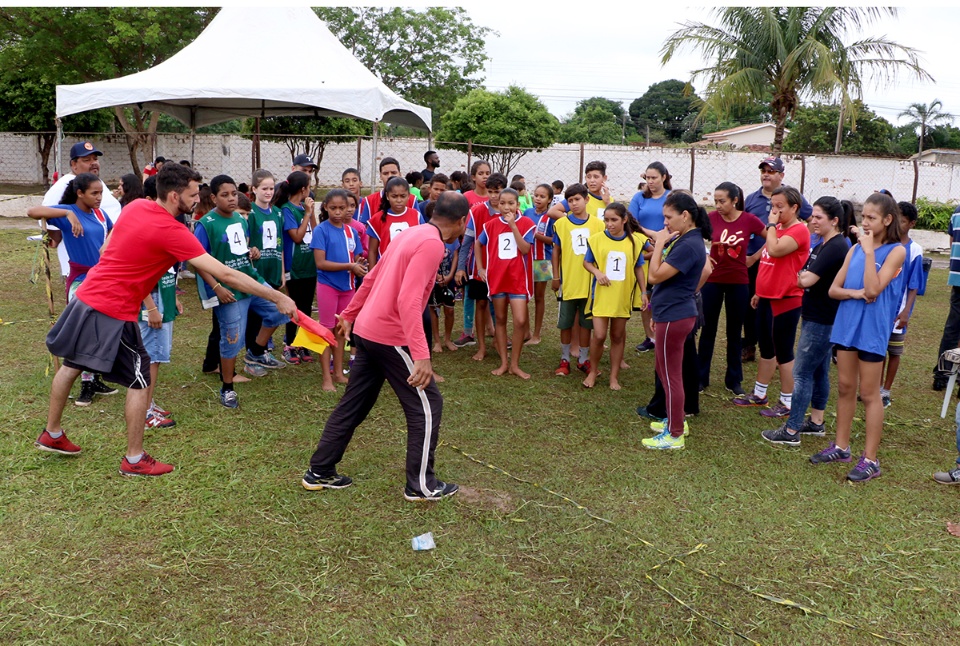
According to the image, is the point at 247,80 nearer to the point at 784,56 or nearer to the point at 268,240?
the point at 268,240

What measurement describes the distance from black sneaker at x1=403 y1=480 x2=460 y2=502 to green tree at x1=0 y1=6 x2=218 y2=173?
62.9 feet

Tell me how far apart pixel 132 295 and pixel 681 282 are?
3.82 meters

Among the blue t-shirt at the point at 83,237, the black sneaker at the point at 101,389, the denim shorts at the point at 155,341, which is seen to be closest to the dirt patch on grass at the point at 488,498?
the denim shorts at the point at 155,341

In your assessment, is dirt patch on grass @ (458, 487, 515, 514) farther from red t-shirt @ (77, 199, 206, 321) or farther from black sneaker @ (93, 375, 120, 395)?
black sneaker @ (93, 375, 120, 395)

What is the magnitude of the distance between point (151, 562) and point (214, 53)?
9.66m

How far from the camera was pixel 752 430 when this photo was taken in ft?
20.1

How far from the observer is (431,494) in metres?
4.58

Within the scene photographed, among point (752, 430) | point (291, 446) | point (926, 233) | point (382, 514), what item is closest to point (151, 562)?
point (382, 514)

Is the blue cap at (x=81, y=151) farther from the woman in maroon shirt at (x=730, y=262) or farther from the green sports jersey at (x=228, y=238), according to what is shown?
the woman in maroon shirt at (x=730, y=262)

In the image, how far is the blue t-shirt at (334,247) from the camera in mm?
6504

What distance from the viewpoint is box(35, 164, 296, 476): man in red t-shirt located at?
448 centimetres

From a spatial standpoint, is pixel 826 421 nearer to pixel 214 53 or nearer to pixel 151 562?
pixel 151 562

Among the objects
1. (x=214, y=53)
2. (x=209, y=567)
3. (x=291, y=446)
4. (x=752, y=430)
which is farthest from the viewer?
(x=214, y=53)

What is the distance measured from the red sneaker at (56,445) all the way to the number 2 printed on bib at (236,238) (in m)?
2.10
